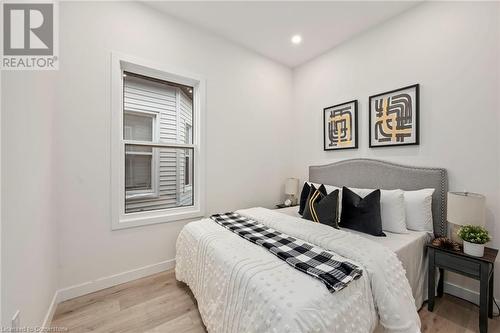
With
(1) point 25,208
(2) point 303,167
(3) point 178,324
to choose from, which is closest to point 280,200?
(2) point 303,167

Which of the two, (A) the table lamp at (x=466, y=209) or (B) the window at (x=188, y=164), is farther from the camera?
(B) the window at (x=188, y=164)

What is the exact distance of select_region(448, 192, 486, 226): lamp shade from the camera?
65.4 inches

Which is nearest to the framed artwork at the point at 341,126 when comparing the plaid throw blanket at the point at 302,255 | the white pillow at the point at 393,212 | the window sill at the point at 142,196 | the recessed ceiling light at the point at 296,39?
the white pillow at the point at 393,212

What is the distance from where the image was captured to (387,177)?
2.39 metres

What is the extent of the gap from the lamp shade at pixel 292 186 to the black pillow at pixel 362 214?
1219 millimetres

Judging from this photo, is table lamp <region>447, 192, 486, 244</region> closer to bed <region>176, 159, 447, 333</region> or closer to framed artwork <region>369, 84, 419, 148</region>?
bed <region>176, 159, 447, 333</region>

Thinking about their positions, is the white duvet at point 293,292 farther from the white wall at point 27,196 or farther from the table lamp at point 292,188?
the table lamp at point 292,188

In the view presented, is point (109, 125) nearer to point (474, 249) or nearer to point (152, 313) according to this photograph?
point (152, 313)

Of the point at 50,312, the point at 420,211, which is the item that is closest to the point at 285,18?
the point at 420,211

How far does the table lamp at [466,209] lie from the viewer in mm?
1661

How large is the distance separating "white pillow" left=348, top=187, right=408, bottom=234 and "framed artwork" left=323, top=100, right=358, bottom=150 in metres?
0.89

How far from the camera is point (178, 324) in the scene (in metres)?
1.62

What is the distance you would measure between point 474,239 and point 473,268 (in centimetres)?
21

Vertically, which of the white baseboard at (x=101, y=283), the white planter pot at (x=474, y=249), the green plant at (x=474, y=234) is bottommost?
the white baseboard at (x=101, y=283)
